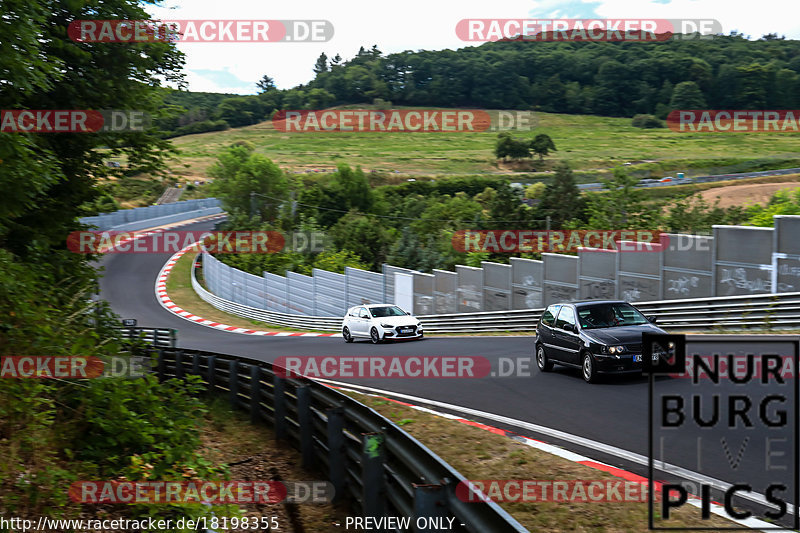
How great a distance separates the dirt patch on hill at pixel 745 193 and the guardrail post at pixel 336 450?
174 ft

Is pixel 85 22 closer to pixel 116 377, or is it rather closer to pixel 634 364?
pixel 116 377

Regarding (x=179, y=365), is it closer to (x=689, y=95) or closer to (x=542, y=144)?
(x=542, y=144)

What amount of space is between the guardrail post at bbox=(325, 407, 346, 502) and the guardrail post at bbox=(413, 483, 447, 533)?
3.13 meters

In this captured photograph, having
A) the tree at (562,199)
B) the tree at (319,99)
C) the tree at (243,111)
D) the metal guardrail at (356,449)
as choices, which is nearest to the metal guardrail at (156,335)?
the metal guardrail at (356,449)

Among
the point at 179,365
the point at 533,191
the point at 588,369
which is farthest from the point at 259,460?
the point at 533,191

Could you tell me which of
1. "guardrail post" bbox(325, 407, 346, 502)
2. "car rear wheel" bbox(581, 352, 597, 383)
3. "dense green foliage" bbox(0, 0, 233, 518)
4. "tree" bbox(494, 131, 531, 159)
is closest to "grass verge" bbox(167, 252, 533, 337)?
"car rear wheel" bbox(581, 352, 597, 383)

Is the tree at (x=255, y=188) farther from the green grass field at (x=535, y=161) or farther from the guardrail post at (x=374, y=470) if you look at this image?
the guardrail post at (x=374, y=470)

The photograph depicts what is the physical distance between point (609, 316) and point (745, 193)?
51.6 m

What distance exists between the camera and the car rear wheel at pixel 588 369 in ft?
43.7

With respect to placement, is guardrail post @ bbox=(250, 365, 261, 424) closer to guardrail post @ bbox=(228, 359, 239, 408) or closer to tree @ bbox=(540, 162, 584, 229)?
guardrail post @ bbox=(228, 359, 239, 408)

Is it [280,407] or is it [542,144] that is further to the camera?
[542,144]

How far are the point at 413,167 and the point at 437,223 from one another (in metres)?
58.2

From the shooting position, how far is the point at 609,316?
1427cm

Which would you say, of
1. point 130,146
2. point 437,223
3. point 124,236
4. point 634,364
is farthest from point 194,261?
point 634,364
